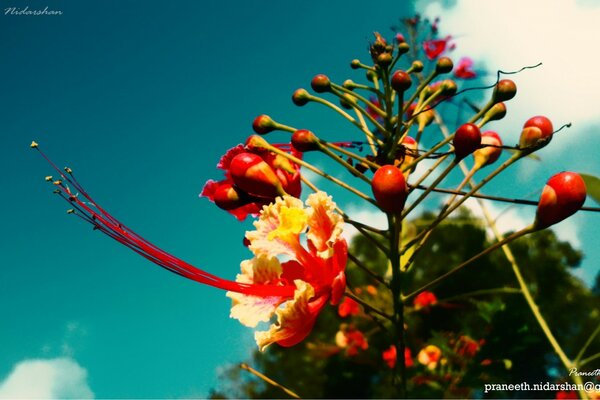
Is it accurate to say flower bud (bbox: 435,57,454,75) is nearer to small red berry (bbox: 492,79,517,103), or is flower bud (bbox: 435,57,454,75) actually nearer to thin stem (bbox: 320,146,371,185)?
small red berry (bbox: 492,79,517,103)

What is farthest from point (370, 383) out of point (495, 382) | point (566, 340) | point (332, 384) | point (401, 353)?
point (401, 353)

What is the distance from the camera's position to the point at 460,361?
318cm

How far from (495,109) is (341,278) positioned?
2.24 feet

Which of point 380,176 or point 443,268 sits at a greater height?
point 443,268

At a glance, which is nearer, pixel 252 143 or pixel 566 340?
pixel 252 143

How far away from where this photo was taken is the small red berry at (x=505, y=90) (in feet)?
4.38

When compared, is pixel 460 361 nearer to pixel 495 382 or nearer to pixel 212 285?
pixel 495 382

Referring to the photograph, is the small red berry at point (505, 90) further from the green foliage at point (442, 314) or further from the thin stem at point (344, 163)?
the green foliage at point (442, 314)

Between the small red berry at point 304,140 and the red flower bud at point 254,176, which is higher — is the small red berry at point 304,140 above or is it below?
above

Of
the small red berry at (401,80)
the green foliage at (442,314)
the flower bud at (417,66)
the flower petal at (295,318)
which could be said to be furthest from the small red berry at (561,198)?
the green foliage at (442,314)

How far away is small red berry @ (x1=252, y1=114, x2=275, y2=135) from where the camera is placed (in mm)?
1499

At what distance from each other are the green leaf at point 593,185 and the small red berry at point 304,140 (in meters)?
0.91

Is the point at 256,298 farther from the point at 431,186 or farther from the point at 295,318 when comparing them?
the point at 431,186

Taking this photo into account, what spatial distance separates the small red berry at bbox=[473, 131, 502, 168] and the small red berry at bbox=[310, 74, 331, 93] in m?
Answer: 0.50
